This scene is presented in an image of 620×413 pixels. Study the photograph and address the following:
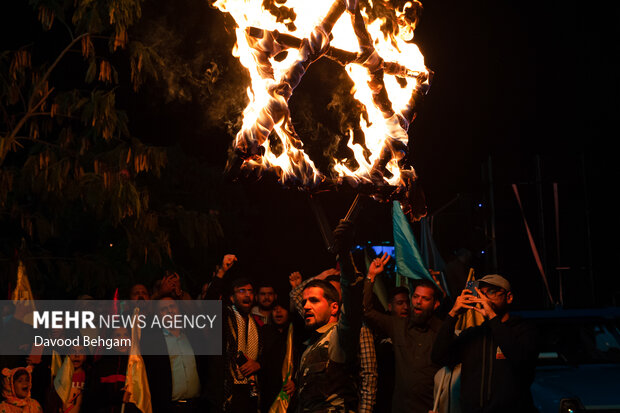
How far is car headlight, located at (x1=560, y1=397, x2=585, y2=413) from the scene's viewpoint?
625cm

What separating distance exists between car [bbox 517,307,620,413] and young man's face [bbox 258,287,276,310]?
3.02 metres

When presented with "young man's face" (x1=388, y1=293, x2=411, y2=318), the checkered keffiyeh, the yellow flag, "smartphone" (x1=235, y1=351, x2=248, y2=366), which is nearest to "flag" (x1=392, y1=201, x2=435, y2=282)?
"young man's face" (x1=388, y1=293, x2=411, y2=318)

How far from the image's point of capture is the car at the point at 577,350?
6.97m

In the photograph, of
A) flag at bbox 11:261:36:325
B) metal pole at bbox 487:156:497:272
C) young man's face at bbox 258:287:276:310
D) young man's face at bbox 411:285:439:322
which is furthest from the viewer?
metal pole at bbox 487:156:497:272

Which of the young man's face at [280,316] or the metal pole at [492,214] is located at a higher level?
the metal pole at [492,214]

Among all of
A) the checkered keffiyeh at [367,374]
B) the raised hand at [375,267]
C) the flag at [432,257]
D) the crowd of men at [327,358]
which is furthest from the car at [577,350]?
the flag at [432,257]

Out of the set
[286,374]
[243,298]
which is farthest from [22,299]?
[286,374]

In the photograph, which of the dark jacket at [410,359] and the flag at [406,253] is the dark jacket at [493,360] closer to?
the dark jacket at [410,359]

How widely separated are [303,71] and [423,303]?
2436mm

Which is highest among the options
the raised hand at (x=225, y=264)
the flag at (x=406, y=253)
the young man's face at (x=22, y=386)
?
the flag at (x=406, y=253)

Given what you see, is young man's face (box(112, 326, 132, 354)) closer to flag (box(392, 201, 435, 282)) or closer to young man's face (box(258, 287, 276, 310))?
young man's face (box(258, 287, 276, 310))

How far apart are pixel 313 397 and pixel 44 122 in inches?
371

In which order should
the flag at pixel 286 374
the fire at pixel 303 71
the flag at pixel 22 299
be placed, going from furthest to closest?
the flag at pixel 22 299
the flag at pixel 286 374
the fire at pixel 303 71

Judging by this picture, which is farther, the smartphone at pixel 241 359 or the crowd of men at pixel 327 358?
the smartphone at pixel 241 359
